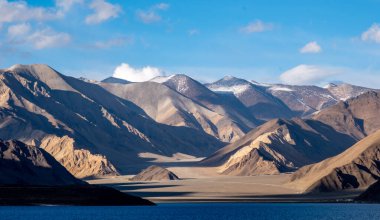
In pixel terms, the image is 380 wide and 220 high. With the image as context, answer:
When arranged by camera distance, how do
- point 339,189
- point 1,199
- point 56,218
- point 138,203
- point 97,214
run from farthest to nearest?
1. point 339,189
2. point 138,203
3. point 1,199
4. point 97,214
5. point 56,218

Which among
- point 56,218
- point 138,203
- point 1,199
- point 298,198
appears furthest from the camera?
point 298,198

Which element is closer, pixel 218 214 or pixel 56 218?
pixel 56 218

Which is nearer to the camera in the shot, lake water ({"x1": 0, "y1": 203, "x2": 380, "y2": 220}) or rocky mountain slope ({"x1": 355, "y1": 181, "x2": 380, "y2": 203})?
lake water ({"x1": 0, "y1": 203, "x2": 380, "y2": 220})

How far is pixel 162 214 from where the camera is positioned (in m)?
130

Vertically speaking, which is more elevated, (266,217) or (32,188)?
(32,188)

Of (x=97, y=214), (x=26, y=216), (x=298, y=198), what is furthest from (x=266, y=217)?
(x=298, y=198)

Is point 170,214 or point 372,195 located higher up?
point 170,214

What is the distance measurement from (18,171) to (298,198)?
210 feet

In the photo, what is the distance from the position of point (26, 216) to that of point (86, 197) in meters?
35.0

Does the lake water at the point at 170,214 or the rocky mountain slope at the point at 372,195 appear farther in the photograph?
the rocky mountain slope at the point at 372,195

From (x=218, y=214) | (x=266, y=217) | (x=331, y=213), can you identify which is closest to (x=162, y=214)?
(x=218, y=214)

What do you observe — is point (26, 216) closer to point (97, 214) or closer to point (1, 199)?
point (97, 214)

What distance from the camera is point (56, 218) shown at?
381 ft

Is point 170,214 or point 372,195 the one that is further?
point 372,195
